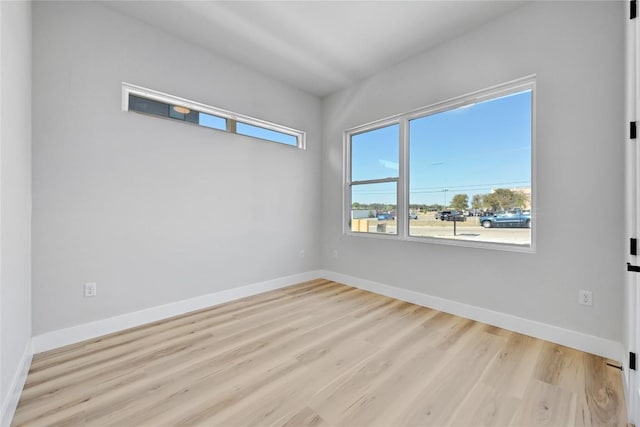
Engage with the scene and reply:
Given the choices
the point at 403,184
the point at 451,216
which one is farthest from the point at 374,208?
the point at 451,216

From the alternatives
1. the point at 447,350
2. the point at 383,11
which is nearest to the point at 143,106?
the point at 383,11

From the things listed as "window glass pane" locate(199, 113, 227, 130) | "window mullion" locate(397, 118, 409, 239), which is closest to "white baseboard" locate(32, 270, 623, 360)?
"window mullion" locate(397, 118, 409, 239)

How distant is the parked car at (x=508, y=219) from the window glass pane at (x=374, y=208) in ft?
3.42

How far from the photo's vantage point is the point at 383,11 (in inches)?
98.5

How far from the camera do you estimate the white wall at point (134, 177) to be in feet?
7.23

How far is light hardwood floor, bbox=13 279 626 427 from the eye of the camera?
1.47 metres

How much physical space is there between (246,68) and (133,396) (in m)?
3.48

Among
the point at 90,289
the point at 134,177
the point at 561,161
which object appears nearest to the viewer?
the point at 561,161

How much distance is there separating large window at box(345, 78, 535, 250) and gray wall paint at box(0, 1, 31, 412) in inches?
132

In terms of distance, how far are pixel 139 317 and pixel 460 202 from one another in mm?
3504

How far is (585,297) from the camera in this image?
2.15 m

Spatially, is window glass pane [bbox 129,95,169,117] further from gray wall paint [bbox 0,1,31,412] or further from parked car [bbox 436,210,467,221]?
parked car [bbox 436,210,467,221]

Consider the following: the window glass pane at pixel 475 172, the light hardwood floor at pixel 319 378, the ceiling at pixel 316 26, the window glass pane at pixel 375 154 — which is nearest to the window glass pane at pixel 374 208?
the window glass pane at pixel 375 154

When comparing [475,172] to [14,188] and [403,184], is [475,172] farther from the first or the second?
[14,188]
